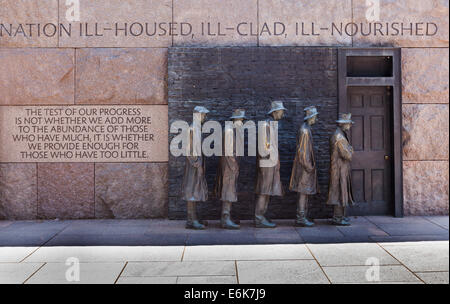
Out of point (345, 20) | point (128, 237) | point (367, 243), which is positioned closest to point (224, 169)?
point (128, 237)

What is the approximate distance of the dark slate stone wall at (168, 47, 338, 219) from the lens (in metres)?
7.15

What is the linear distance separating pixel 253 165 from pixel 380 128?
2604 millimetres

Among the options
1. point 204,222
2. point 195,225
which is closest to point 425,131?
point 204,222

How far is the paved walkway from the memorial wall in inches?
24.9

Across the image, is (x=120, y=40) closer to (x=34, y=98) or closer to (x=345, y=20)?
(x=34, y=98)

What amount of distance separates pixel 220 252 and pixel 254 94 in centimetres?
324

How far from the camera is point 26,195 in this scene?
23.8 ft

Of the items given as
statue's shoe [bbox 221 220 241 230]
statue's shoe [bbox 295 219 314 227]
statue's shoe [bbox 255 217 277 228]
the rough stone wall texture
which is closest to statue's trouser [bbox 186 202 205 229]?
statue's shoe [bbox 221 220 241 230]

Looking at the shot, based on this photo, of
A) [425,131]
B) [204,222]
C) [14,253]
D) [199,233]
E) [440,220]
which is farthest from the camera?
[425,131]

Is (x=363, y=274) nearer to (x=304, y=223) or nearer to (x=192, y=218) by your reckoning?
(x=304, y=223)

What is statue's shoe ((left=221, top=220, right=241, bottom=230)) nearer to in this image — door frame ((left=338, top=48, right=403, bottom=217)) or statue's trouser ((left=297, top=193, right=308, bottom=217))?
statue's trouser ((left=297, top=193, right=308, bottom=217))

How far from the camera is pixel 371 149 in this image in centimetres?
746

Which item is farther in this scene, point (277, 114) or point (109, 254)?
point (277, 114)

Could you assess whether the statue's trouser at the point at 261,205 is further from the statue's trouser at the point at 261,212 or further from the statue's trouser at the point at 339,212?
the statue's trouser at the point at 339,212
